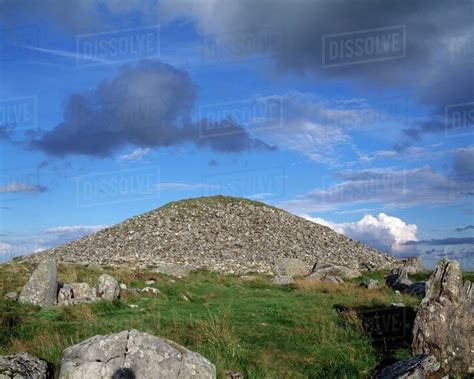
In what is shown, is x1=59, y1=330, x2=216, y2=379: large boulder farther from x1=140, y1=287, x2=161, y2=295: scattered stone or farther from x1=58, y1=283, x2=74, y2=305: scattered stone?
x1=140, y1=287, x2=161, y2=295: scattered stone

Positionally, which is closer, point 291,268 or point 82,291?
point 82,291

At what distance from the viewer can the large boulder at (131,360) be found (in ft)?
31.3

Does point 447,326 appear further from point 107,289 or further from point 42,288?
point 42,288

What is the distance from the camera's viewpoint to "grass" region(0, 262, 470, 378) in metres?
12.8

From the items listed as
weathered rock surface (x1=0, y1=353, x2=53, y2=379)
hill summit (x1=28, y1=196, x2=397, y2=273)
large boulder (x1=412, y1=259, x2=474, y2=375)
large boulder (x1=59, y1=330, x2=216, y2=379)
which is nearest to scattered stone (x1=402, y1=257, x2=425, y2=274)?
hill summit (x1=28, y1=196, x2=397, y2=273)

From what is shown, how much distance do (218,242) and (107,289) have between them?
128 ft

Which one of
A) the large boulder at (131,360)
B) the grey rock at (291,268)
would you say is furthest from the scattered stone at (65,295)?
the grey rock at (291,268)

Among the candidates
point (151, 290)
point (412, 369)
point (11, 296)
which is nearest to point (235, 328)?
point (412, 369)

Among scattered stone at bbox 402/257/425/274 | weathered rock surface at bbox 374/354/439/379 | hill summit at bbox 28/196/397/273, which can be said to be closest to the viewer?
weathered rock surface at bbox 374/354/439/379

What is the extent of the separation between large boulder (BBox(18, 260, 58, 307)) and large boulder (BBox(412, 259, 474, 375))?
49.3ft

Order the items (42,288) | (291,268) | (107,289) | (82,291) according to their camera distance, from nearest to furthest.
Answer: (42,288) < (107,289) < (82,291) < (291,268)

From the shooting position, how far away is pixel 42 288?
70.5 feet

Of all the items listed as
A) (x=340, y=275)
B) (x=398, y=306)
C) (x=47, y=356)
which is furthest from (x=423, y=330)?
(x=340, y=275)

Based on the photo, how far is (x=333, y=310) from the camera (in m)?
20.8
